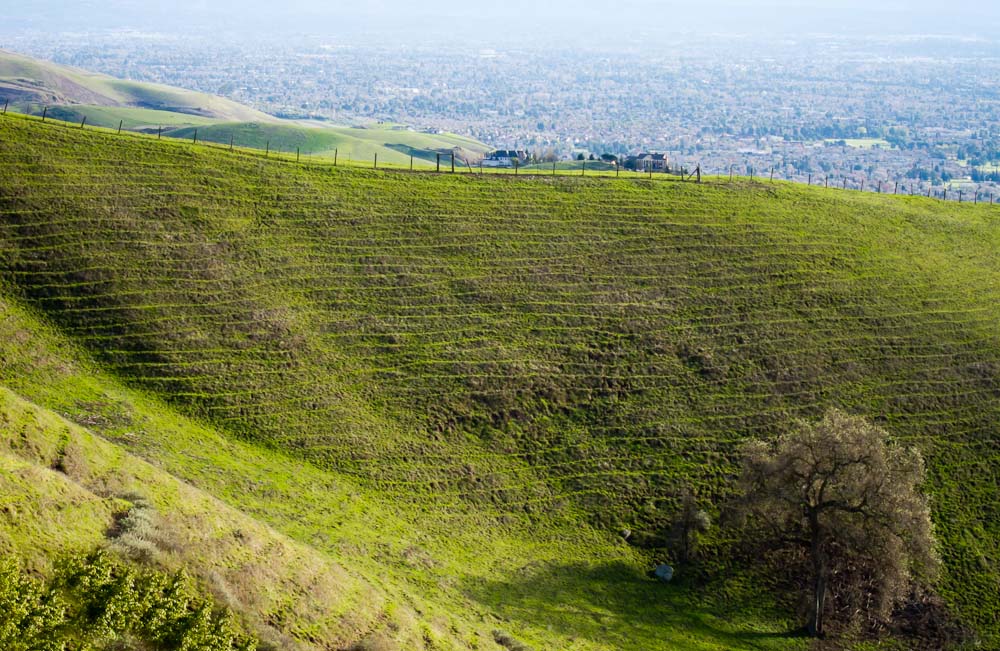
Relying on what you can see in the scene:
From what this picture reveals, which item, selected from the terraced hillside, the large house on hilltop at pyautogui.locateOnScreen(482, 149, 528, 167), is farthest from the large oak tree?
the large house on hilltop at pyautogui.locateOnScreen(482, 149, 528, 167)

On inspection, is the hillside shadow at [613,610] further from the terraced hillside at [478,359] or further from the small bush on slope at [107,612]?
the small bush on slope at [107,612]

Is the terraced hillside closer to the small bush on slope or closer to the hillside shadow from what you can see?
Answer: the hillside shadow

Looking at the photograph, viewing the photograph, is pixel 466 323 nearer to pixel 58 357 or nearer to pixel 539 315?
pixel 539 315

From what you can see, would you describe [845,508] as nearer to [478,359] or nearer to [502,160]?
[478,359]

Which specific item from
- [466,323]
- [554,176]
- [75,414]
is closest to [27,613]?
[75,414]

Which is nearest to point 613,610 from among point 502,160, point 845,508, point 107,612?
point 845,508
